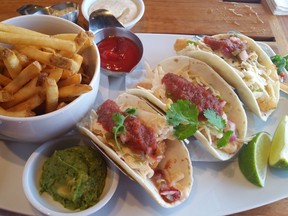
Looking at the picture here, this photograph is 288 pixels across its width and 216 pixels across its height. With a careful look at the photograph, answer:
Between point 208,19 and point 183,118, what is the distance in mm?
1333

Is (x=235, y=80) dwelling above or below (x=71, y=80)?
below

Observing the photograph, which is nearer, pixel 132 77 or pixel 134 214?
pixel 134 214

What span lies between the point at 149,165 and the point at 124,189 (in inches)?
6.9

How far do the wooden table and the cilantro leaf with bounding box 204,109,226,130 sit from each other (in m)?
0.99

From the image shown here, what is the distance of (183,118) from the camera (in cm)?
163

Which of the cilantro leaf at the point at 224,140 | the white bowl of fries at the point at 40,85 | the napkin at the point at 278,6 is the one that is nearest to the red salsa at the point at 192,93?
the cilantro leaf at the point at 224,140

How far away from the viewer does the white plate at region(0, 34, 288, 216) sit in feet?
5.28

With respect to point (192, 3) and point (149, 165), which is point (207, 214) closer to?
point (149, 165)

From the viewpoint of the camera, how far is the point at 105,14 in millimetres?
2365

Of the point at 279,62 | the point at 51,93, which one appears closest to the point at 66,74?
the point at 51,93

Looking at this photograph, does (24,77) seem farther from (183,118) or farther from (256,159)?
(256,159)

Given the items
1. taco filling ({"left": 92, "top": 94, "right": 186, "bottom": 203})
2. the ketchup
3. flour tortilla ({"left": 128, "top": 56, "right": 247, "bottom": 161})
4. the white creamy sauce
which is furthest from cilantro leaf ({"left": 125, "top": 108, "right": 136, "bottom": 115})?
the white creamy sauce

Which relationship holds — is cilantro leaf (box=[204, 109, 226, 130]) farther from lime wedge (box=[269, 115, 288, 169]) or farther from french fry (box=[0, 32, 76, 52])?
french fry (box=[0, 32, 76, 52])

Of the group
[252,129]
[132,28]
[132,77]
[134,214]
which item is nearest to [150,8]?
[132,28]
